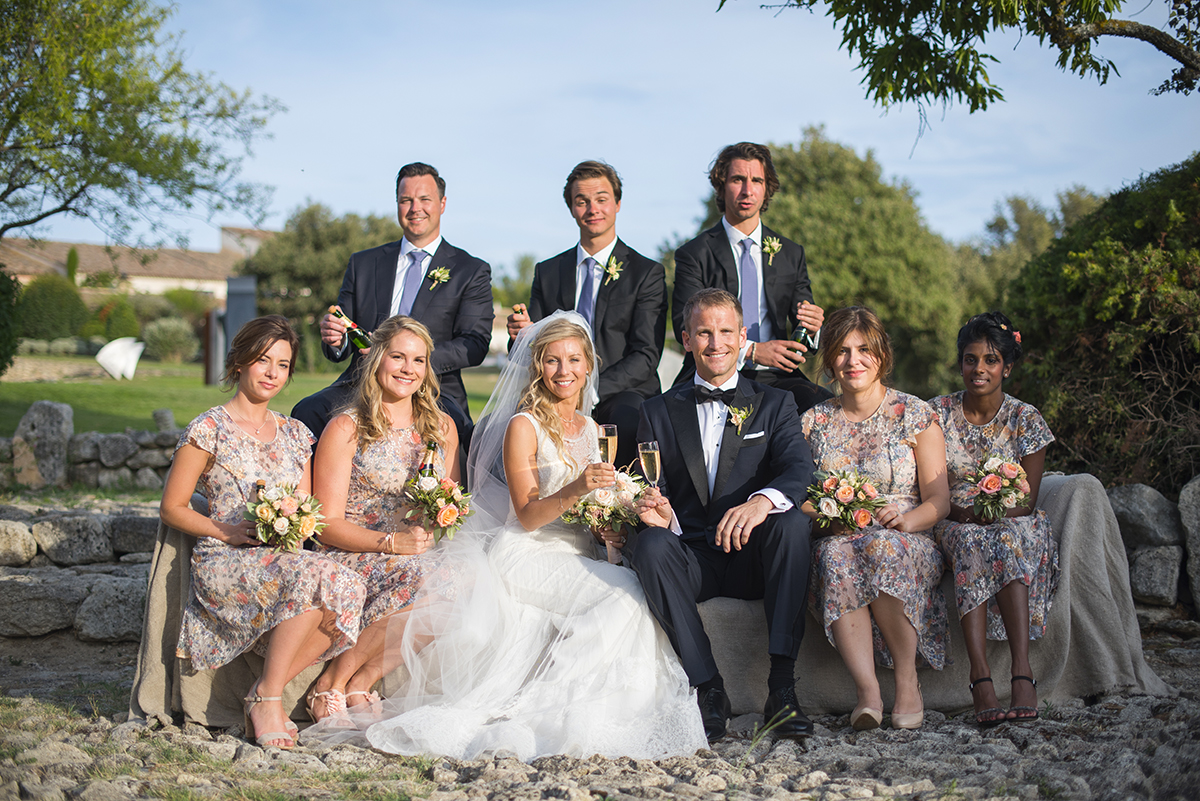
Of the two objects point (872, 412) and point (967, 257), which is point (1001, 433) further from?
point (967, 257)

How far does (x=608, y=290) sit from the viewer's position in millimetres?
5738

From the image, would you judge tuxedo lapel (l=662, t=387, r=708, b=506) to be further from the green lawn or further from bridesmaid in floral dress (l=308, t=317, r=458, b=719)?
the green lawn

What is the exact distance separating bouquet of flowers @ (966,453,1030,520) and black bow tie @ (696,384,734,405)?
1.26 metres

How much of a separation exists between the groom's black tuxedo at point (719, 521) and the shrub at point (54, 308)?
3070 cm

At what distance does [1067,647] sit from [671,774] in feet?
7.18

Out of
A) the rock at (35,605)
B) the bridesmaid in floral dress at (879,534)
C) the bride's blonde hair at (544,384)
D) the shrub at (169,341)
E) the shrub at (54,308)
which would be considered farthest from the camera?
the shrub at (169,341)

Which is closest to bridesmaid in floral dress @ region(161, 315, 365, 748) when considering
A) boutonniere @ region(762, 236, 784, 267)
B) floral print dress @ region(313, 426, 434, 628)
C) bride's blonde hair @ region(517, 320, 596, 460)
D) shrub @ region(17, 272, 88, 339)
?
floral print dress @ region(313, 426, 434, 628)

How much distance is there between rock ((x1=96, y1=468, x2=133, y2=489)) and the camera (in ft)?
32.9

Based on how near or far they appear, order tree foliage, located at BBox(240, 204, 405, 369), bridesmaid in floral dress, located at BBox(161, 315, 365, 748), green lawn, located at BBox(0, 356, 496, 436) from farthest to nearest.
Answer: tree foliage, located at BBox(240, 204, 405, 369), green lawn, located at BBox(0, 356, 496, 436), bridesmaid in floral dress, located at BBox(161, 315, 365, 748)

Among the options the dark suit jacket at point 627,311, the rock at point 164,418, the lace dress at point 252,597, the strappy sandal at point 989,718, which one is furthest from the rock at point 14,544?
the strappy sandal at point 989,718

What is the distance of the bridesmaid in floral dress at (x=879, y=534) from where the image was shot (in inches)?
161

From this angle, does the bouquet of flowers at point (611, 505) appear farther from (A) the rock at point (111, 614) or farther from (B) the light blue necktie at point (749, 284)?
(A) the rock at point (111, 614)

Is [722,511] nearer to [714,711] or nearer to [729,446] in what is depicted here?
[729,446]

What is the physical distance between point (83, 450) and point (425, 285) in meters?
6.25
